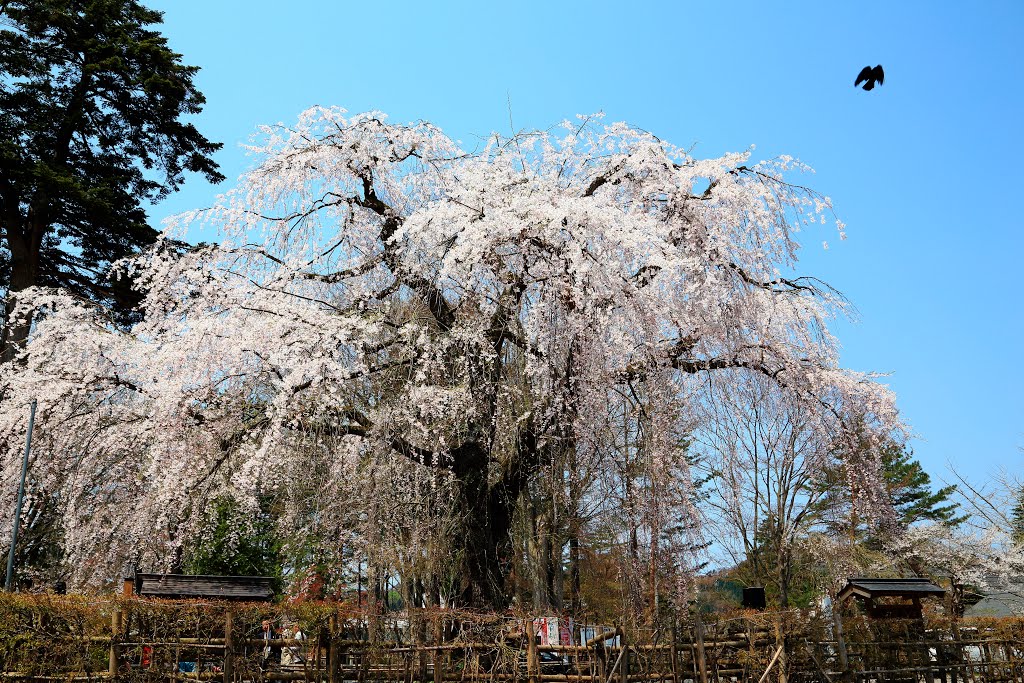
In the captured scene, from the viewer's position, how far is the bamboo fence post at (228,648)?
28.7 feet

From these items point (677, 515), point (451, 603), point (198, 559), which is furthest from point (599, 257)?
point (198, 559)

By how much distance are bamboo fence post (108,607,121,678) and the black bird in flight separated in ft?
28.9

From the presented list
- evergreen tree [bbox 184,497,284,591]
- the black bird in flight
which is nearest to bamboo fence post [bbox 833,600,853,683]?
the black bird in flight

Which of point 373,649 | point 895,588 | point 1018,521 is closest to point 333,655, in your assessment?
point 373,649

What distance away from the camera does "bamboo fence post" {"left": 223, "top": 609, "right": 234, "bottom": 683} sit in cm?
876

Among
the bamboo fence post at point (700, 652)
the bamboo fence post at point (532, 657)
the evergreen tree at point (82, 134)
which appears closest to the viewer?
the bamboo fence post at point (700, 652)

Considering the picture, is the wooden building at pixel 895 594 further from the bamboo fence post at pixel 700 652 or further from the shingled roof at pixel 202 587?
the shingled roof at pixel 202 587

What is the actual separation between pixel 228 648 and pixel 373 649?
1.54 meters

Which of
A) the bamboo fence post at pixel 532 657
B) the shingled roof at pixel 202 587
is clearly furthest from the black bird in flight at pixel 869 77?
the shingled roof at pixel 202 587

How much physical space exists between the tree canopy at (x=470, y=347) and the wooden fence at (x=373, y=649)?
121 cm

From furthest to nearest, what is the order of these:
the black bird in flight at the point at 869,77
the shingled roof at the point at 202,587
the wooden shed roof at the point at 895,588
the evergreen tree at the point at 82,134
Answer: the evergreen tree at the point at 82,134
the wooden shed roof at the point at 895,588
the shingled roof at the point at 202,587
the black bird in flight at the point at 869,77

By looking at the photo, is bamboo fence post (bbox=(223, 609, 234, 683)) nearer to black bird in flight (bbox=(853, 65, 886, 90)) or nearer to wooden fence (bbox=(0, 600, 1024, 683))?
wooden fence (bbox=(0, 600, 1024, 683))

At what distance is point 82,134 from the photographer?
2084 centimetres

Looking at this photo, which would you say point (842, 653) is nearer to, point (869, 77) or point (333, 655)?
point (333, 655)
